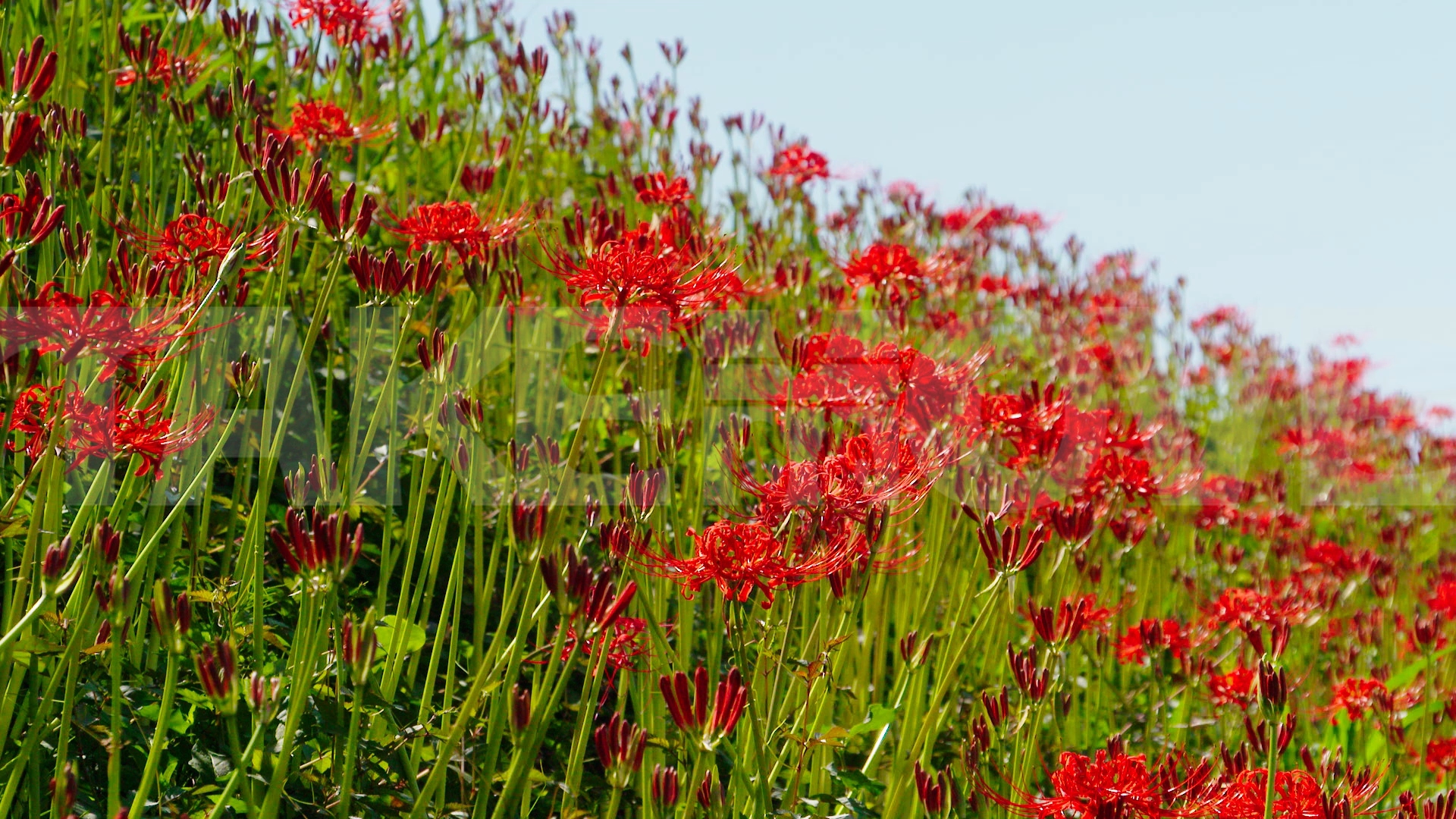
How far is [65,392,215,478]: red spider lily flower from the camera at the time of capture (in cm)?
138

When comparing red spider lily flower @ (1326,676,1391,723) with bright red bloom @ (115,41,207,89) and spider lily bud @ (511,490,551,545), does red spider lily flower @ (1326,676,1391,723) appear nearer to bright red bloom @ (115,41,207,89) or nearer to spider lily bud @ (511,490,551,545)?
spider lily bud @ (511,490,551,545)

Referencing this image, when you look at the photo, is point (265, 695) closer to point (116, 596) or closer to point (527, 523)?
point (116, 596)

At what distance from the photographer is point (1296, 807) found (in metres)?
1.61

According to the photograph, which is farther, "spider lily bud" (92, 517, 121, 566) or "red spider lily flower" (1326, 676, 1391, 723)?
"red spider lily flower" (1326, 676, 1391, 723)

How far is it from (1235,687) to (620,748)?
1.65m

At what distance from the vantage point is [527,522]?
1.28 meters

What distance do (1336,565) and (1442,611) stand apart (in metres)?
0.34

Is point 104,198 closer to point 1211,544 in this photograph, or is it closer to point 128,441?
point 128,441

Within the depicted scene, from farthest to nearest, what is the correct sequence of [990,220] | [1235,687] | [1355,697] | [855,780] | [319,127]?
[990,220], [1355,697], [1235,687], [319,127], [855,780]

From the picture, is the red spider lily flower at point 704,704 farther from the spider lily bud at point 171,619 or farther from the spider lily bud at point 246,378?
the spider lily bud at point 246,378

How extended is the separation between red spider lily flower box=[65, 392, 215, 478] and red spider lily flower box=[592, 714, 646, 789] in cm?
63

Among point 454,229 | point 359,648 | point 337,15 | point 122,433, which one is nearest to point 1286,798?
point 359,648

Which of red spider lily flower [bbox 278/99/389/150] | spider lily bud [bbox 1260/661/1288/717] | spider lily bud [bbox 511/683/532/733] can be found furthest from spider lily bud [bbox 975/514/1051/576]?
red spider lily flower [bbox 278/99/389/150]

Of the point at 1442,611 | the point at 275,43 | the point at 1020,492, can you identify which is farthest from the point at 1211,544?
the point at 275,43
